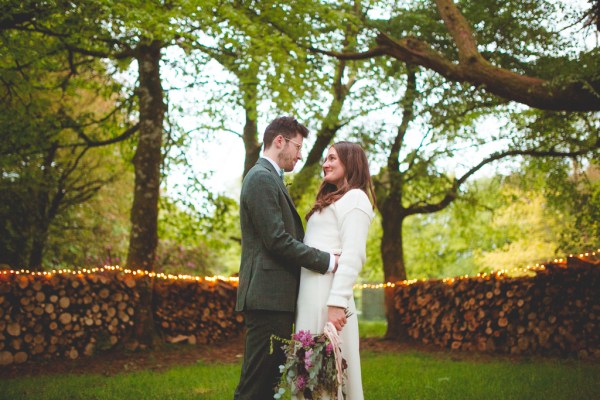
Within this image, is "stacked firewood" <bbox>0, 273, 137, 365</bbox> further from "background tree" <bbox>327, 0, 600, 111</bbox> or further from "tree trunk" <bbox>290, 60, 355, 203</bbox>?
"background tree" <bbox>327, 0, 600, 111</bbox>

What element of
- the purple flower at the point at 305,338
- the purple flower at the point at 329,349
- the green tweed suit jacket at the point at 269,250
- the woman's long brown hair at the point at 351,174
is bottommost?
the purple flower at the point at 329,349

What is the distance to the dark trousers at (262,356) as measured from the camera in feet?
10.4

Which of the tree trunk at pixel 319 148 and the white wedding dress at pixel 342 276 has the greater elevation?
the tree trunk at pixel 319 148

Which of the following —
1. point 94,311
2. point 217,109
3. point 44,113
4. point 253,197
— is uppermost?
point 217,109

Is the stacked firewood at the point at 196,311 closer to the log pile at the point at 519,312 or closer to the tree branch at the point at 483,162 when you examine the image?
the log pile at the point at 519,312

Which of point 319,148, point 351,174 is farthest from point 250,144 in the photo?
point 351,174

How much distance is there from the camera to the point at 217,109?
12.8m

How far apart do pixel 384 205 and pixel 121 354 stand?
260 inches

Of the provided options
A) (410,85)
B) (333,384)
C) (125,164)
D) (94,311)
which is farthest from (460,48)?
(125,164)

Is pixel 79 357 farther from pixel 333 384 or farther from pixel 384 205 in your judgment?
pixel 384 205

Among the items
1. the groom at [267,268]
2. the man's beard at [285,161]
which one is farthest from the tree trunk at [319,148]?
the groom at [267,268]

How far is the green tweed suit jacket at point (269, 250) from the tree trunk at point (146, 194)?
589 cm

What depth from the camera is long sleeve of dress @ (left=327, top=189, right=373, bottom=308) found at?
10.3 ft

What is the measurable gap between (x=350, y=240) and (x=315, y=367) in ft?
2.43
